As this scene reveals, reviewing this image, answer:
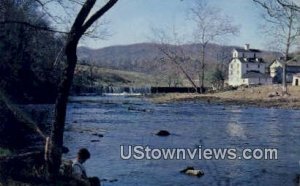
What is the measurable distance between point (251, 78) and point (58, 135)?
125653mm

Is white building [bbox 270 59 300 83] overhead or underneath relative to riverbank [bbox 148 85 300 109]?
overhead

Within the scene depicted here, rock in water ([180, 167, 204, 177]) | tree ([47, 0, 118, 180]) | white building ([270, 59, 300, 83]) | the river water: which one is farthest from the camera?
white building ([270, 59, 300, 83])

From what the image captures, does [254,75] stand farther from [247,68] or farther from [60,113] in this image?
[60,113]

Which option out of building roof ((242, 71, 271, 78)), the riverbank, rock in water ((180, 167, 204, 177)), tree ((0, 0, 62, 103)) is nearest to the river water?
rock in water ((180, 167, 204, 177))

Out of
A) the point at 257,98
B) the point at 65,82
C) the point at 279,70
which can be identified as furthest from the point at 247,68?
the point at 65,82

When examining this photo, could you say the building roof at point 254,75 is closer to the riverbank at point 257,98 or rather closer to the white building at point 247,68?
the white building at point 247,68

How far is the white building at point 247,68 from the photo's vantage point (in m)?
136

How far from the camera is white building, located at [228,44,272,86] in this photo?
446 feet

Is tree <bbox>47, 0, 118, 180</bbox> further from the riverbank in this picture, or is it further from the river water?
the riverbank

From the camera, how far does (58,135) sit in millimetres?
13070

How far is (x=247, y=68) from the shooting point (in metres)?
143

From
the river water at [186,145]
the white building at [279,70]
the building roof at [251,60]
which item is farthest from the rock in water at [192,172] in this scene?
the building roof at [251,60]

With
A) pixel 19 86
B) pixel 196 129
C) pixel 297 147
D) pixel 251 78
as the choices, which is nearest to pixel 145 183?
pixel 297 147

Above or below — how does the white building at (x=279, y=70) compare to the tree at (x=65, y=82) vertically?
above
